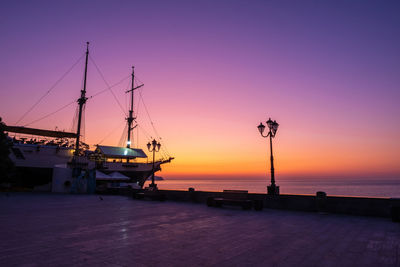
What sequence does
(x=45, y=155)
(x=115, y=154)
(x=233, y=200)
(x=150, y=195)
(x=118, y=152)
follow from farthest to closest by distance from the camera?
(x=118, y=152) → (x=115, y=154) → (x=45, y=155) → (x=150, y=195) → (x=233, y=200)

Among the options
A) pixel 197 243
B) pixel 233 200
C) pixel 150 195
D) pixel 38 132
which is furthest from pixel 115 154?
pixel 197 243

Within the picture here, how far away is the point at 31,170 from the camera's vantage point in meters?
35.7

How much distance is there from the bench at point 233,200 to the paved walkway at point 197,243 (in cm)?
403

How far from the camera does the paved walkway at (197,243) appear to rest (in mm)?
5258

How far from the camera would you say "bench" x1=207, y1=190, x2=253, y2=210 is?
554 inches

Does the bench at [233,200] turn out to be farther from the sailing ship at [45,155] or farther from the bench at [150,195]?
the sailing ship at [45,155]

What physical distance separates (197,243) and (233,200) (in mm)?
Result: 8304

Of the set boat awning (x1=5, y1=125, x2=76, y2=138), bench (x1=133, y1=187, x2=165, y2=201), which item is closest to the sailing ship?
boat awning (x1=5, y1=125, x2=76, y2=138)

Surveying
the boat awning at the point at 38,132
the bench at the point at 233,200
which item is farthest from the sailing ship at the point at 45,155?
the bench at the point at 233,200

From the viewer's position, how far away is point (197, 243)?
6.70 metres

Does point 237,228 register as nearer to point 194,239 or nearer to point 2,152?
point 194,239

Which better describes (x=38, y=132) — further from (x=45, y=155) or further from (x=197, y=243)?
(x=197, y=243)

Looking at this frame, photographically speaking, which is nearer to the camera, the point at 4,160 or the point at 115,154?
the point at 4,160

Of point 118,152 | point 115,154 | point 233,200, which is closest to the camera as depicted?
point 233,200
